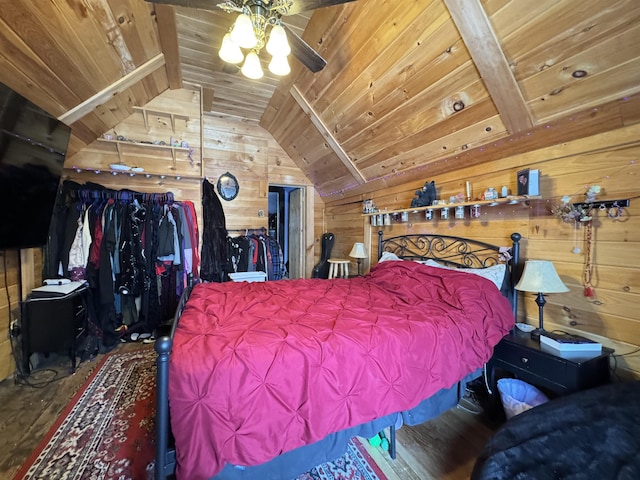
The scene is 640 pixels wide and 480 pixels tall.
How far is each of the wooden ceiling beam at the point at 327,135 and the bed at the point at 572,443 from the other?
303 cm

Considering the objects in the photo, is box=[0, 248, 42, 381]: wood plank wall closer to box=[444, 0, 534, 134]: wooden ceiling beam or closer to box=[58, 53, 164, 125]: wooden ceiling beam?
box=[58, 53, 164, 125]: wooden ceiling beam

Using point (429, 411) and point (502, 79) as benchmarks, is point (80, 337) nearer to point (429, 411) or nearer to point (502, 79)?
point (429, 411)

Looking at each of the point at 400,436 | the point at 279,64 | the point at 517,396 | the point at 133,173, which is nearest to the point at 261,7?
the point at 279,64

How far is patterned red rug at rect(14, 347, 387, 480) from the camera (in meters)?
1.48

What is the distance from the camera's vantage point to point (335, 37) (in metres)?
2.38

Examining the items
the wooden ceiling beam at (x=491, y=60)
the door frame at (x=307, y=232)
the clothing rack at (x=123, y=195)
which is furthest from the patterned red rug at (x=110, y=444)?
the door frame at (x=307, y=232)

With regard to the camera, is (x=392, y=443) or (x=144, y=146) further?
(x=144, y=146)

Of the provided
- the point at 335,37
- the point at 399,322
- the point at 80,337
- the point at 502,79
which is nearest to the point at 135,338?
the point at 80,337

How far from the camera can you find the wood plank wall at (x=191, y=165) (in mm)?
3094

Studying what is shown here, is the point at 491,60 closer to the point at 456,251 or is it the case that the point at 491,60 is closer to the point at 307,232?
the point at 456,251

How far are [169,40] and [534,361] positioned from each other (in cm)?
380

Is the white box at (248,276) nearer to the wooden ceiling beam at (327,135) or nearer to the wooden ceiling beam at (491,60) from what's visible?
the wooden ceiling beam at (327,135)

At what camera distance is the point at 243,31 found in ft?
5.04

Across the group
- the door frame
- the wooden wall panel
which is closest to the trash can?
the door frame
